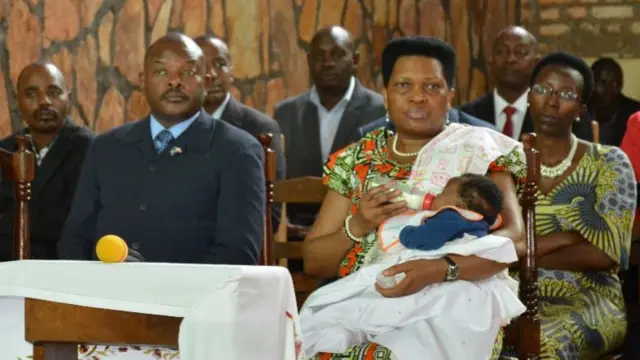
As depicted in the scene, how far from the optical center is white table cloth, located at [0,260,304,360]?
2.48 meters

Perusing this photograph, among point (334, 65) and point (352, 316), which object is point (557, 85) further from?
point (334, 65)

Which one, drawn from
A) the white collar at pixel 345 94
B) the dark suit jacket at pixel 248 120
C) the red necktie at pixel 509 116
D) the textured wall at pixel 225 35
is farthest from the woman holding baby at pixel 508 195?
the textured wall at pixel 225 35

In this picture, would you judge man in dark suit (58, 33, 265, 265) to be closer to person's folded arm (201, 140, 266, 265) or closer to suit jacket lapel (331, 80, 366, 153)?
person's folded arm (201, 140, 266, 265)

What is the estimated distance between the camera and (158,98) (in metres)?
3.98

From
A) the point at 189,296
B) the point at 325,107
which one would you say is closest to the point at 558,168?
the point at 189,296

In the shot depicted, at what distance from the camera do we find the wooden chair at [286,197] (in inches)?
165

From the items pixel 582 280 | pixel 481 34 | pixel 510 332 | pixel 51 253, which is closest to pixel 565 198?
pixel 582 280

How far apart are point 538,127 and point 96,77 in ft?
11.6

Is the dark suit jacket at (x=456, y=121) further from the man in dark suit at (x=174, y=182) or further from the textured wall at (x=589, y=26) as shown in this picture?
the textured wall at (x=589, y=26)

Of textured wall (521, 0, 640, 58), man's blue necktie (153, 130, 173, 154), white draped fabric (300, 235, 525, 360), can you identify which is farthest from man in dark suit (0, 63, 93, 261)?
textured wall (521, 0, 640, 58)

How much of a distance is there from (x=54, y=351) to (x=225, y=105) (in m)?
3.35

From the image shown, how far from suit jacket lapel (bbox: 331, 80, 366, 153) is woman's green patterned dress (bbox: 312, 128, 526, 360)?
2.21 meters

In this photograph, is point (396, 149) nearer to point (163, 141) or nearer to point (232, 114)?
point (163, 141)

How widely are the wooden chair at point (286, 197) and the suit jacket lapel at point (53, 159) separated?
1.12m
